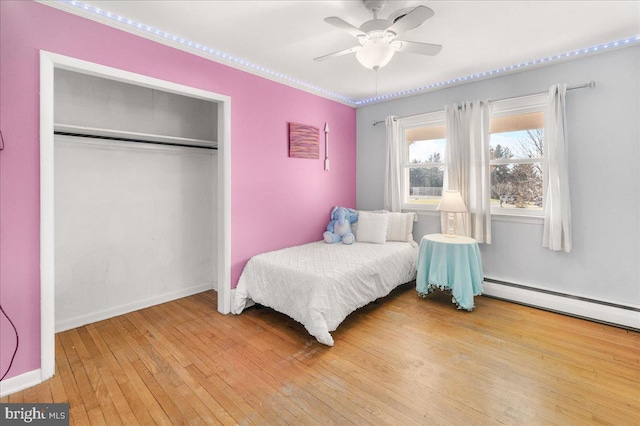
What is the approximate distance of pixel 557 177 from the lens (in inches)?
123

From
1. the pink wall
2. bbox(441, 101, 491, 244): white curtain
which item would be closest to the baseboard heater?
bbox(441, 101, 491, 244): white curtain

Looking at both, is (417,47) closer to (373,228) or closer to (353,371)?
(373,228)

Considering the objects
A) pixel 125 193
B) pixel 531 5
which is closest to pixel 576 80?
pixel 531 5

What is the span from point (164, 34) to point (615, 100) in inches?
165

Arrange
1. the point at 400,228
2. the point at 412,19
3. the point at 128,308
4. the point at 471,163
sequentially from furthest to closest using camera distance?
the point at 400,228 → the point at 471,163 → the point at 128,308 → the point at 412,19

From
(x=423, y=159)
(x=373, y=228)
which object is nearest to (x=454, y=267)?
(x=373, y=228)

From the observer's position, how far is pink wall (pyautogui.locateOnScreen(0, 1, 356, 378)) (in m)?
2.00

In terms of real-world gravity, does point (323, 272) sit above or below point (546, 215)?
below

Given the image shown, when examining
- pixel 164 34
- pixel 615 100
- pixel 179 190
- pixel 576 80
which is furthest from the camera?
pixel 179 190

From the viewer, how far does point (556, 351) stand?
8.05 ft

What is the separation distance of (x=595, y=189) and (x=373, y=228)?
230cm

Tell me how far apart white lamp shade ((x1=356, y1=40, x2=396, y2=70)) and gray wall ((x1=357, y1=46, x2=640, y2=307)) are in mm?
2105

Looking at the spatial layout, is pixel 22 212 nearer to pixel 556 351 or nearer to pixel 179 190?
pixel 179 190

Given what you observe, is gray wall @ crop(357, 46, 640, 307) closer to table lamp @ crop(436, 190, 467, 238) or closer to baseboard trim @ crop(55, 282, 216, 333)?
table lamp @ crop(436, 190, 467, 238)
